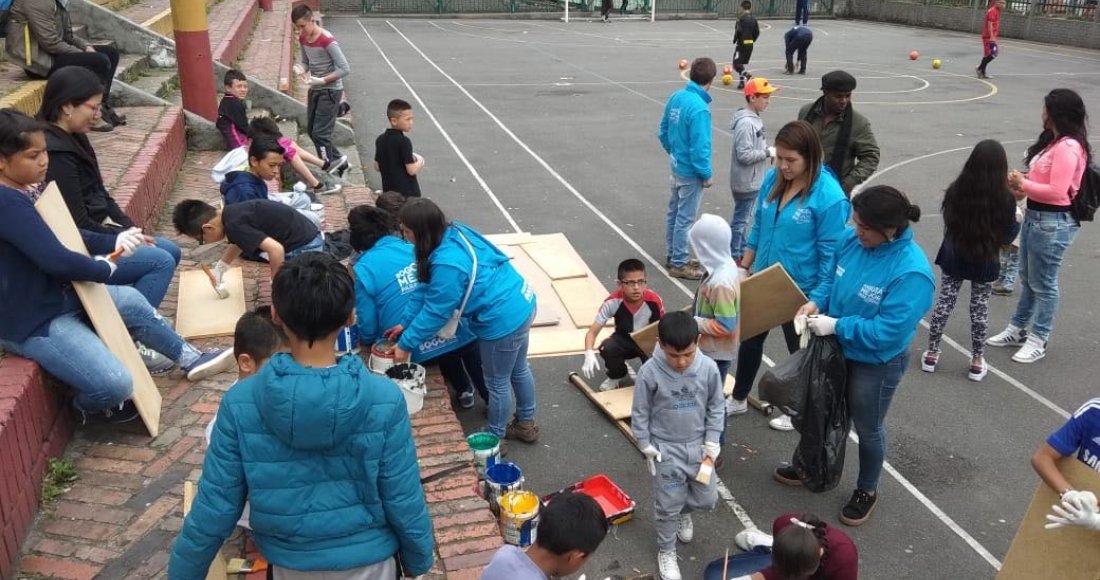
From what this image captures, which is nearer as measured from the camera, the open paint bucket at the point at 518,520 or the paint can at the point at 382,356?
the open paint bucket at the point at 518,520

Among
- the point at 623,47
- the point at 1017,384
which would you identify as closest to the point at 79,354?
the point at 1017,384

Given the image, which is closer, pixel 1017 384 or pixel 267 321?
pixel 267 321

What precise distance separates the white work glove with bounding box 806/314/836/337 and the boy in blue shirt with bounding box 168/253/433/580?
2.69 meters

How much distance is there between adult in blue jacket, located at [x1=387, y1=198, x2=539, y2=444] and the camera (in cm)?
468

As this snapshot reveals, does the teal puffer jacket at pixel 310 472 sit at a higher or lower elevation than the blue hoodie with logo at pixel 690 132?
lower

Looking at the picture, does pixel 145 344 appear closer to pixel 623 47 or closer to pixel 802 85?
pixel 802 85

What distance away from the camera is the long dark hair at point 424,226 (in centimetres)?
461

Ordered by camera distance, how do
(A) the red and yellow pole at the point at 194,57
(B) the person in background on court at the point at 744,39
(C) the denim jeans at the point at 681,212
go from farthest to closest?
(B) the person in background on court at the point at 744,39 → (A) the red and yellow pole at the point at 194,57 → (C) the denim jeans at the point at 681,212

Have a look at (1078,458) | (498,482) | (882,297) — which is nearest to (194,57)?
(498,482)

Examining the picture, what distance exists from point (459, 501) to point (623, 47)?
81.8ft

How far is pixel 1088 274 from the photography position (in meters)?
8.70

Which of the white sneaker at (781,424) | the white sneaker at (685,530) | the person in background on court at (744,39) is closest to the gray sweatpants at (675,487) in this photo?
the white sneaker at (685,530)

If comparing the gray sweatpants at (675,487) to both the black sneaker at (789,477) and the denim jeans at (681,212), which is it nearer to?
the black sneaker at (789,477)

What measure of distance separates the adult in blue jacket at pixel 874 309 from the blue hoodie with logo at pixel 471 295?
169 cm
